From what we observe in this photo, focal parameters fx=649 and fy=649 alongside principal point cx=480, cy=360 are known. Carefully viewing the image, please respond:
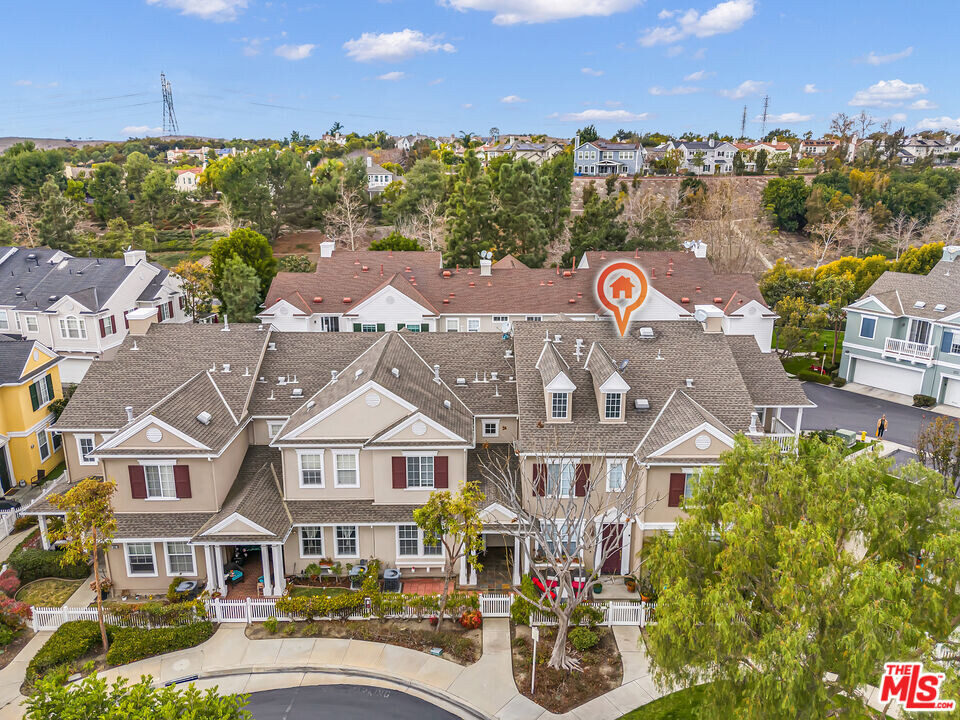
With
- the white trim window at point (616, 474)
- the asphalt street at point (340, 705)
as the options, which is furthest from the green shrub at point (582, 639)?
the white trim window at point (616, 474)

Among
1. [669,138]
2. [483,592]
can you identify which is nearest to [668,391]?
[483,592]

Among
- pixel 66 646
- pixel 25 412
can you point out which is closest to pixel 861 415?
pixel 66 646

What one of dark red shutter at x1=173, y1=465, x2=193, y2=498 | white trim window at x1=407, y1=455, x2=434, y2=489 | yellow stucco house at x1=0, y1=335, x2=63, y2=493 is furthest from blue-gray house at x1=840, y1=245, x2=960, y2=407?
yellow stucco house at x1=0, y1=335, x2=63, y2=493

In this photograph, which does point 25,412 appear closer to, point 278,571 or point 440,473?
point 278,571

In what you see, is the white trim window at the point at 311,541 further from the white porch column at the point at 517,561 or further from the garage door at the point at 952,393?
the garage door at the point at 952,393

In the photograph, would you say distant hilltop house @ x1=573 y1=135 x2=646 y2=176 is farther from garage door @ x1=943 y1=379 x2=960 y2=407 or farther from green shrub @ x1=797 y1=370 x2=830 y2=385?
garage door @ x1=943 y1=379 x2=960 y2=407

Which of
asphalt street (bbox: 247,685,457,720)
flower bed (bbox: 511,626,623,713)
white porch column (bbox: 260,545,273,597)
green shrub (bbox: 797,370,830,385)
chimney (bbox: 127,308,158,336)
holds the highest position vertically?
chimney (bbox: 127,308,158,336)
